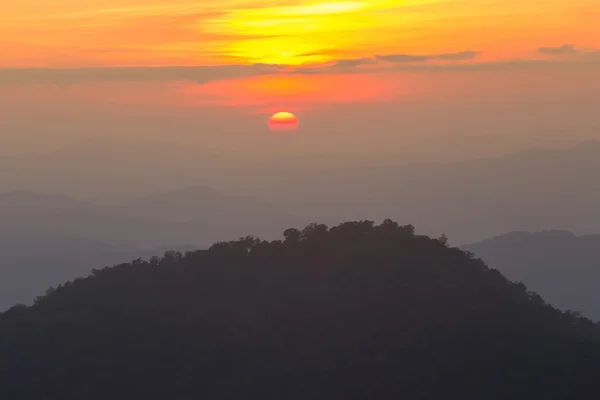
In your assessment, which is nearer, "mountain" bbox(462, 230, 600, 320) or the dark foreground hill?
the dark foreground hill

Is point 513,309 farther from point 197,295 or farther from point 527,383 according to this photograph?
point 197,295

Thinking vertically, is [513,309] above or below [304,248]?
below

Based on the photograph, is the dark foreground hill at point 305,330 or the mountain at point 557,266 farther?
the mountain at point 557,266

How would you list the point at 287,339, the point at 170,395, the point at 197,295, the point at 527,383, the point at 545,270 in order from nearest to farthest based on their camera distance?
the point at 527,383, the point at 170,395, the point at 287,339, the point at 197,295, the point at 545,270

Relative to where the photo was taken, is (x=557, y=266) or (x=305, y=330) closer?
(x=305, y=330)

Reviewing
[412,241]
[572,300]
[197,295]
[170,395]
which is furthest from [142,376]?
[572,300]
